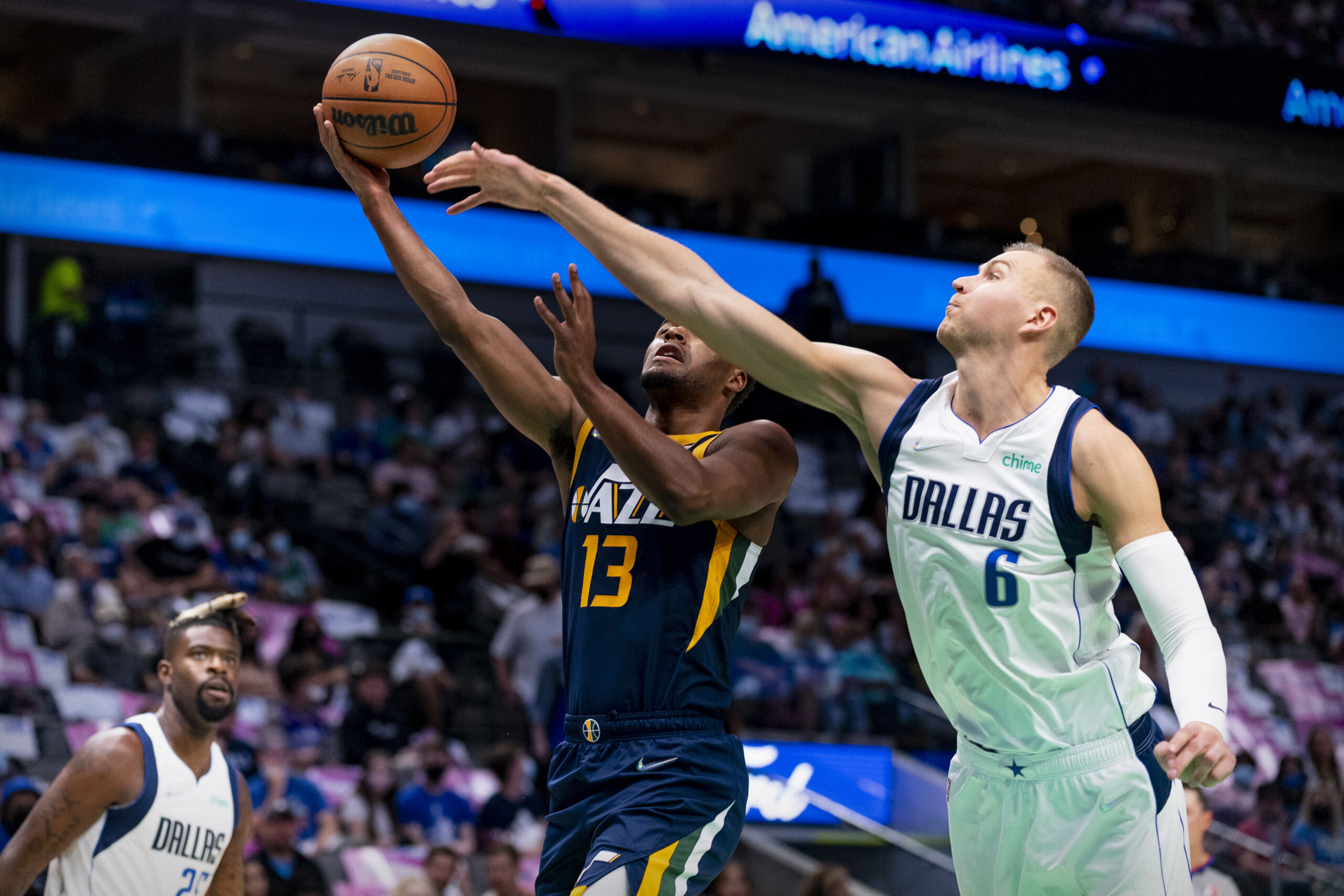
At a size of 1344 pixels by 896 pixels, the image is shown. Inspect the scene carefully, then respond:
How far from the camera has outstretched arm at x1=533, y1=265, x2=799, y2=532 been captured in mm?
3535

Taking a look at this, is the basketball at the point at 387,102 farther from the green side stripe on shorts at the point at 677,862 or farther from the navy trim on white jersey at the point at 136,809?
the navy trim on white jersey at the point at 136,809

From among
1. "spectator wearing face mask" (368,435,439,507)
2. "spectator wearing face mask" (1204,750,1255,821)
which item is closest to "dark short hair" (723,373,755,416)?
"spectator wearing face mask" (1204,750,1255,821)

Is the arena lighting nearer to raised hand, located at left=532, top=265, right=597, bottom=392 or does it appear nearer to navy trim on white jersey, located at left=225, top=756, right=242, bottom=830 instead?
navy trim on white jersey, located at left=225, top=756, right=242, bottom=830

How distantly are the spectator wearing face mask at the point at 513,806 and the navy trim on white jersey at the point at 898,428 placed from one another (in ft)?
19.4

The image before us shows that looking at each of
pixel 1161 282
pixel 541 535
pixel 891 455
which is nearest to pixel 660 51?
pixel 541 535

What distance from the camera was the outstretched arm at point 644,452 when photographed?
3535 millimetres

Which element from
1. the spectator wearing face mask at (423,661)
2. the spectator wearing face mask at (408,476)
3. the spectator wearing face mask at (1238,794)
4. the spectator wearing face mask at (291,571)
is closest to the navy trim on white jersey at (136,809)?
the spectator wearing face mask at (423,661)

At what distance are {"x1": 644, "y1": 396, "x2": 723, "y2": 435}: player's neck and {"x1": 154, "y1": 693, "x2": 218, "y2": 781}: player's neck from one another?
2.27m

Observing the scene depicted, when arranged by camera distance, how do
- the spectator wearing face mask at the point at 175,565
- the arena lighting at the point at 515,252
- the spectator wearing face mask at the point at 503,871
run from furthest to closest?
the arena lighting at the point at 515,252, the spectator wearing face mask at the point at 175,565, the spectator wearing face mask at the point at 503,871

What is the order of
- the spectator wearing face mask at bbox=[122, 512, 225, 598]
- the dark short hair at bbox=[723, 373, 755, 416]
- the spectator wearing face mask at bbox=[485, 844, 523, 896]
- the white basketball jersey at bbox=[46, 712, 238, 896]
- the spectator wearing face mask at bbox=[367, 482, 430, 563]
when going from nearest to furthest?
the dark short hair at bbox=[723, 373, 755, 416], the white basketball jersey at bbox=[46, 712, 238, 896], the spectator wearing face mask at bbox=[485, 844, 523, 896], the spectator wearing face mask at bbox=[122, 512, 225, 598], the spectator wearing face mask at bbox=[367, 482, 430, 563]

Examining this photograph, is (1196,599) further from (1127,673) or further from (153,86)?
(153,86)

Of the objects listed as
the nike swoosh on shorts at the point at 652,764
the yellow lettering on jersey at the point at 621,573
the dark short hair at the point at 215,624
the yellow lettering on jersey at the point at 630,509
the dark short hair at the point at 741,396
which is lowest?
the dark short hair at the point at 215,624

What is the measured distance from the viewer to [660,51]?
1445 cm

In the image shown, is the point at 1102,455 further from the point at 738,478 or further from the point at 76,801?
the point at 76,801
